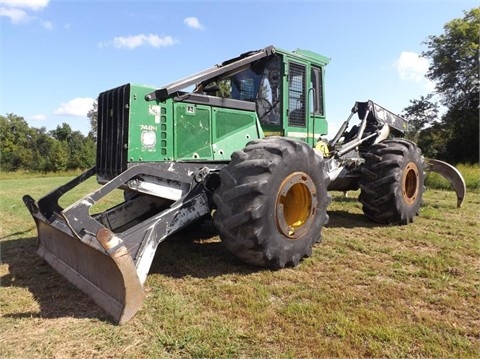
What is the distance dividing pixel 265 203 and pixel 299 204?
95cm

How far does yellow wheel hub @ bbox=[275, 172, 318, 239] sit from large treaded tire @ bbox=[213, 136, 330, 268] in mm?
12

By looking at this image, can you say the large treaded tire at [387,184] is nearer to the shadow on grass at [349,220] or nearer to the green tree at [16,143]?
the shadow on grass at [349,220]

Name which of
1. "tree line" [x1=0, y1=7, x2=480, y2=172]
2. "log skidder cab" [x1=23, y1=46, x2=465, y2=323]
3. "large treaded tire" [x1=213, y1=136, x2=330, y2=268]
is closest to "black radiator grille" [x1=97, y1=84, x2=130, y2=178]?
"log skidder cab" [x1=23, y1=46, x2=465, y2=323]

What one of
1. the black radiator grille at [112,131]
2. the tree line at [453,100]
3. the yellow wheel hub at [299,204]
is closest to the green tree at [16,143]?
the tree line at [453,100]

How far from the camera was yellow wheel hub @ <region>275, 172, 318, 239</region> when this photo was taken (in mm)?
4770

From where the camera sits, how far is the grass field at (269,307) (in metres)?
2.95

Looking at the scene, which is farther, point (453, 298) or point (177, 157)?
point (177, 157)

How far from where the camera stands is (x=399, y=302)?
369 cm

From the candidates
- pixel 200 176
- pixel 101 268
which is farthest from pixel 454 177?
pixel 101 268

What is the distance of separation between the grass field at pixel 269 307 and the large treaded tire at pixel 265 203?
0.25 metres

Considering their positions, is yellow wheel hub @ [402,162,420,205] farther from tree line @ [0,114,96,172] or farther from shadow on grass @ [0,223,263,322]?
tree line @ [0,114,96,172]

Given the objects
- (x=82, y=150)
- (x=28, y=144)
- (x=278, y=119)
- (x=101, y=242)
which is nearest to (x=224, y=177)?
(x=101, y=242)

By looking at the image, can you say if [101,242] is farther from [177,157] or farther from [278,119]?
[278,119]

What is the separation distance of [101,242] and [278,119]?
133 inches
